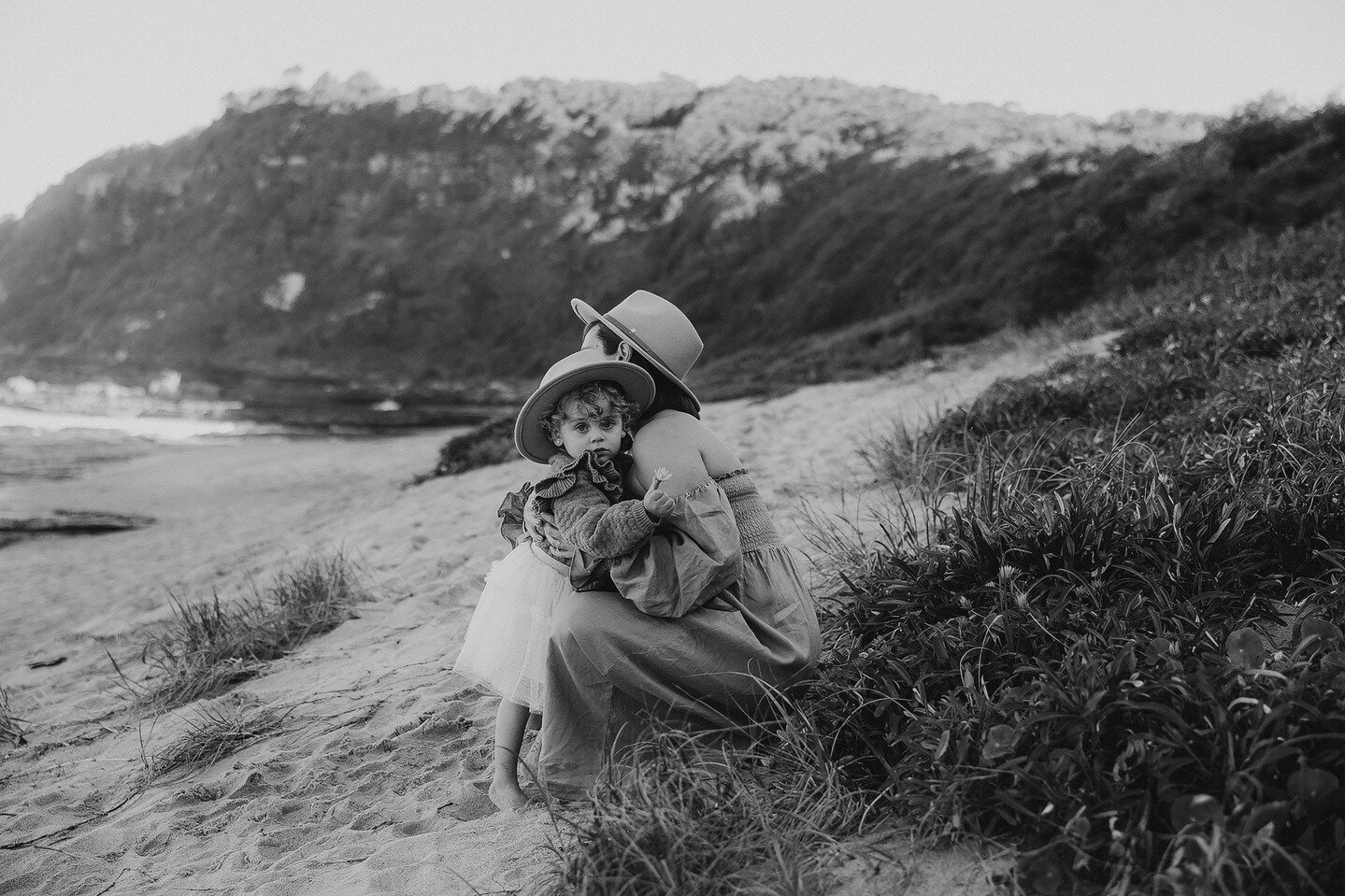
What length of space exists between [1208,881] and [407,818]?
7.20 feet

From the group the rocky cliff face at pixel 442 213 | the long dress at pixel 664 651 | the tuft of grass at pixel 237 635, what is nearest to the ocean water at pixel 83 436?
the tuft of grass at pixel 237 635

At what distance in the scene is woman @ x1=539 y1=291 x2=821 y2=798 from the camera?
2.54 meters

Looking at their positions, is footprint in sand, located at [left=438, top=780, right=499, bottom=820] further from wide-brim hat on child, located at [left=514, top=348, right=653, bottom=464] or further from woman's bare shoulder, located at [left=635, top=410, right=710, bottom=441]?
woman's bare shoulder, located at [left=635, top=410, right=710, bottom=441]

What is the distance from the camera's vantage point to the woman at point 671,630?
99.9 inches

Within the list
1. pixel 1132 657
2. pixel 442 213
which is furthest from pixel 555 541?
pixel 442 213

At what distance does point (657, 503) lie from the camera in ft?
8.02

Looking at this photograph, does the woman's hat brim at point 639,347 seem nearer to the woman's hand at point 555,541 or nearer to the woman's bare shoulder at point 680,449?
the woman's bare shoulder at point 680,449

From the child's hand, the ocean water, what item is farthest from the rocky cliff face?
the child's hand

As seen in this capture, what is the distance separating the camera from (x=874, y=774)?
7.69 feet

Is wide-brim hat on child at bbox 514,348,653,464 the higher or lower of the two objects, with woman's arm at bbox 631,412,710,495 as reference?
higher

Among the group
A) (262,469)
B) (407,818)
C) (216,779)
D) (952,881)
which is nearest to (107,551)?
(262,469)

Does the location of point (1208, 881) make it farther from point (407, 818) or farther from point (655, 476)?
point (407, 818)

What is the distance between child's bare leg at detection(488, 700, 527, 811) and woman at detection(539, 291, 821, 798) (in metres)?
0.19

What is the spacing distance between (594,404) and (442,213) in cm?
5085
